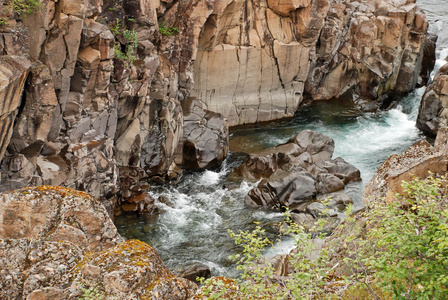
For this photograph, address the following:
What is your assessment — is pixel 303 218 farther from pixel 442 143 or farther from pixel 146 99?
pixel 146 99

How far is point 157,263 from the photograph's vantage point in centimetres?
810

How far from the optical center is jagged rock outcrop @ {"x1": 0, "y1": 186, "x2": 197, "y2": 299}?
299 inches

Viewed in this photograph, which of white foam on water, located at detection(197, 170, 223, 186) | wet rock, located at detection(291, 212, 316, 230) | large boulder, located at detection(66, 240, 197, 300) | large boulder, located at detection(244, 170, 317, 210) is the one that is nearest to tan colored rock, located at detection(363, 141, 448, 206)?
large boulder, located at detection(66, 240, 197, 300)

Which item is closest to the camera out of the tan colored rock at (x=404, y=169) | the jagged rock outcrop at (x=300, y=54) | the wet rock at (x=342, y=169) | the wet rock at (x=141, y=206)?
the tan colored rock at (x=404, y=169)

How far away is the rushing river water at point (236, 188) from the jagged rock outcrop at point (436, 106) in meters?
0.95

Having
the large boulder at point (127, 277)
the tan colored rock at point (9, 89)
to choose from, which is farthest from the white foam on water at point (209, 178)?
the large boulder at point (127, 277)

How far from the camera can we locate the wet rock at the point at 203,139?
25391 mm

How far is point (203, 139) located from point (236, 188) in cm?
362

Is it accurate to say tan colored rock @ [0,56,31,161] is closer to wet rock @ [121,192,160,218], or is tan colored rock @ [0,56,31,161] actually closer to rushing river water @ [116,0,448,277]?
rushing river water @ [116,0,448,277]

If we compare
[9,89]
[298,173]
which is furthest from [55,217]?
[298,173]

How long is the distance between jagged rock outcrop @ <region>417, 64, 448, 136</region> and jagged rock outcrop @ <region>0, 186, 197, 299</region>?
26664 millimetres

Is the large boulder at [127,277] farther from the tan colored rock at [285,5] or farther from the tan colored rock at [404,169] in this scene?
the tan colored rock at [285,5]

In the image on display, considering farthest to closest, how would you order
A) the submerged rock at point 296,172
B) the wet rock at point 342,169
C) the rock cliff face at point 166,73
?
the wet rock at point 342,169, the submerged rock at point 296,172, the rock cliff face at point 166,73

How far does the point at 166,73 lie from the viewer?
83.7ft
